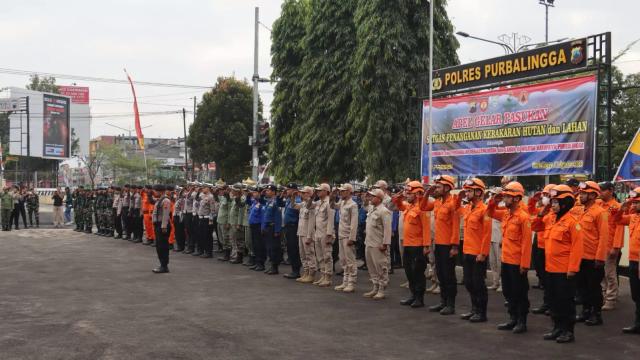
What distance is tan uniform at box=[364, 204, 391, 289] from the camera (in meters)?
11.1

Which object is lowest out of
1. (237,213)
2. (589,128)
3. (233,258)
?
(233,258)

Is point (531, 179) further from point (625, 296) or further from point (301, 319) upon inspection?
point (301, 319)

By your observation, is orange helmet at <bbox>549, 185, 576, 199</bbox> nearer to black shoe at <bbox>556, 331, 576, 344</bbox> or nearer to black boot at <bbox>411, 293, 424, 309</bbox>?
black shoe at <bbox>556, 331, 576, 344</bbox>

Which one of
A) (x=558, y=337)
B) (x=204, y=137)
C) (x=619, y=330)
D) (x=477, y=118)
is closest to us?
(x=558, y=337)

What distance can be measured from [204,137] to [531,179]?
19121 millimetres

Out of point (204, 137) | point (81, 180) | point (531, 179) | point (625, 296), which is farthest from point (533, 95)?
point (81, 180)

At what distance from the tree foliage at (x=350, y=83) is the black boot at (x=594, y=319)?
10.9 metres

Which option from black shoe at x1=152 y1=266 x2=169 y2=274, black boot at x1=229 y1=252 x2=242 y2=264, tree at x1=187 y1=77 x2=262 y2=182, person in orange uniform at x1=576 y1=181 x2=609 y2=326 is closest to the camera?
person in orange uniform at x1=576 y1=181 x2=609 y2=326

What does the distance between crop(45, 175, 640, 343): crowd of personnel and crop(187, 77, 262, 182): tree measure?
23229 mm

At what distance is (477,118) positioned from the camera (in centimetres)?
1716

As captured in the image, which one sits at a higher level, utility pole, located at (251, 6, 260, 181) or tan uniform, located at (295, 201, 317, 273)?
utility pole, located at (251, 6, 260, 181)

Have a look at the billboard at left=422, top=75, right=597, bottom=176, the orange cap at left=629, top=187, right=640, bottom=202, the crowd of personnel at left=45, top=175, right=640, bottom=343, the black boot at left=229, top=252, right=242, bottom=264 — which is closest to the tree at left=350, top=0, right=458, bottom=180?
the billboard at left=422, top=75, right=597, bottom=176

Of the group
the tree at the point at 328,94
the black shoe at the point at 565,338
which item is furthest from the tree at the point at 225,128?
the black shoe at the point at 565,338

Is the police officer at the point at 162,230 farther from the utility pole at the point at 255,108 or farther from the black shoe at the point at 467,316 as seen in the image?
the utility pole at the point at 255,108
